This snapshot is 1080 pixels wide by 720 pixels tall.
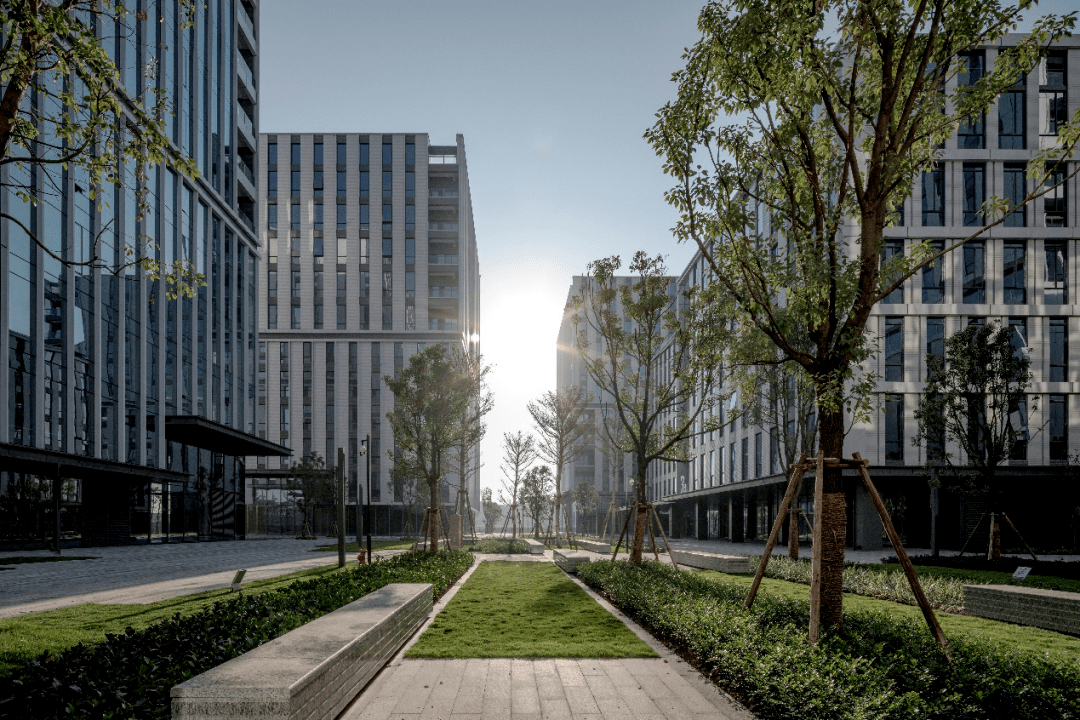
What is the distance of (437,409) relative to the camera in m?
27.9

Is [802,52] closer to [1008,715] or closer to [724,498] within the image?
[1008,715]

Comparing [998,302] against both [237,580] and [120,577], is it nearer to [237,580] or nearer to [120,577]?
[237,580]

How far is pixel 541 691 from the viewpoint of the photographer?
742 cm

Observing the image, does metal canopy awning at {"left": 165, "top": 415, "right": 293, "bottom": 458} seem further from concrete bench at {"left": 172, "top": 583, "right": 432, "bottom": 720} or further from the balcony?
concrete bench at {"left": 172, "top": 583, "right": 432, "bottom": 720}

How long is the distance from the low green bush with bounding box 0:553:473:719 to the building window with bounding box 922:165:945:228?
119 ft

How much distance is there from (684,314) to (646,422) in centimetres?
321

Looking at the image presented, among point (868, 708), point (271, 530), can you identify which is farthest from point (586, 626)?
Result: point (271, 530)

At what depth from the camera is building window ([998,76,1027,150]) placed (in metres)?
37.8

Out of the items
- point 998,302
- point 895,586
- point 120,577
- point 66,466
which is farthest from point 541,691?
point 998,302

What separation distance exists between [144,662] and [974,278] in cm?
4022

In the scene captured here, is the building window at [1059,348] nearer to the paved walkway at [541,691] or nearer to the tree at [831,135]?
the tree at [831,135]

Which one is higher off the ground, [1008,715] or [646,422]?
[646,422]

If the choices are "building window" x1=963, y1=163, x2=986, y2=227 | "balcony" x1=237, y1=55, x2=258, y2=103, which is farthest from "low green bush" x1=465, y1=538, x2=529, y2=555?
"balcony" x1=237, y1=55, x2=258, y2=103

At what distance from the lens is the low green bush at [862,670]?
18.7ft
